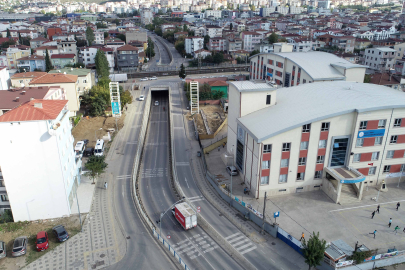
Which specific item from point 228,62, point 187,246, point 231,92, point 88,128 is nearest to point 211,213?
point 187,246

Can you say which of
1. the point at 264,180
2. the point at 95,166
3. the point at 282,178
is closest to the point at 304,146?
the point at 282,178

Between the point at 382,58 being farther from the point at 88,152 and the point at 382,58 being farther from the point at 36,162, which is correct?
the point at 36,162

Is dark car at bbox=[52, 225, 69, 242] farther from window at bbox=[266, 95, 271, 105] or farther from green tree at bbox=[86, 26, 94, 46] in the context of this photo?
green tree at bbox=[86, 26, 94, 46]

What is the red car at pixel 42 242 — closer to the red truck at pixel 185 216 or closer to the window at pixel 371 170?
the red truck at pixel 185 216

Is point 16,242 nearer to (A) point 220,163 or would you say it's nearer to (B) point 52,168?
(B) point 52,168

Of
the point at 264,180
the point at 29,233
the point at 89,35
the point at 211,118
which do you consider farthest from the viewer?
the point at 89,35

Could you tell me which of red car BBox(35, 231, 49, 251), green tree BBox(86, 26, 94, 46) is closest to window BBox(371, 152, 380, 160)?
red car BBox(35, 231, 49, 251)
